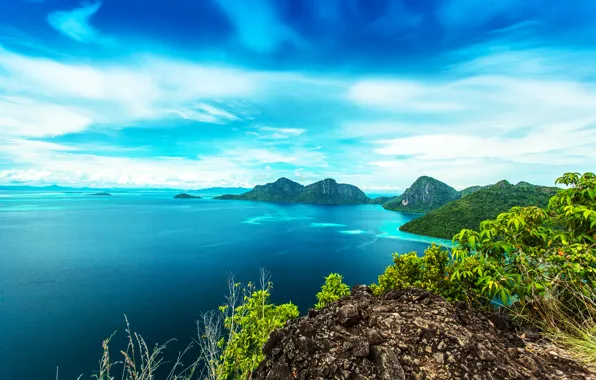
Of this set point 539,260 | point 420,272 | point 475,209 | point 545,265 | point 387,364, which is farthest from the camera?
point 475,209

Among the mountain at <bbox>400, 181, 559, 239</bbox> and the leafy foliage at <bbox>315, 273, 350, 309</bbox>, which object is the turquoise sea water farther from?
the leafy foliage at <bbox>315, 273, 350, 309</bbox>

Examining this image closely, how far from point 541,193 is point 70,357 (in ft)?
427

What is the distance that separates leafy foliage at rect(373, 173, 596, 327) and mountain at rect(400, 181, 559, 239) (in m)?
84.8

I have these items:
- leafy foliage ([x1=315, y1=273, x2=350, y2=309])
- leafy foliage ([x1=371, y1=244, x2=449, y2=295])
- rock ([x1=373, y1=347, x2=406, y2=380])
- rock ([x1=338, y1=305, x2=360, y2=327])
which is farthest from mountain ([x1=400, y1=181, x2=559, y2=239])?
rock ([x1=373, y1=347, x2=406, y2=380])

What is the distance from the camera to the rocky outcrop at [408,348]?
3457 mm

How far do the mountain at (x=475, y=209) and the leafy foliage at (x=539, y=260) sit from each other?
278 ft

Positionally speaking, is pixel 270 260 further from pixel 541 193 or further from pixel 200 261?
pixel 541 193

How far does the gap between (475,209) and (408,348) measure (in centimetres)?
10407

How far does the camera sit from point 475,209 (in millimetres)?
89812

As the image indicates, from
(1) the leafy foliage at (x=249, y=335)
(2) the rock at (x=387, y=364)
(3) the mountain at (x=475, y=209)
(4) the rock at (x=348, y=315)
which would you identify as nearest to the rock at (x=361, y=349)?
(2) the rock at (x=387, y=364)

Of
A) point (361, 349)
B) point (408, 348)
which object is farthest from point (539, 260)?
point (361, 349)

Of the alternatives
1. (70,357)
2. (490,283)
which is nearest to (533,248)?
(490,283)

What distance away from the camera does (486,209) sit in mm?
88875

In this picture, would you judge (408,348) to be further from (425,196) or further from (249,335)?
(425,196)
